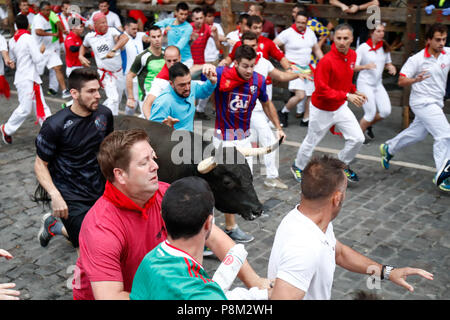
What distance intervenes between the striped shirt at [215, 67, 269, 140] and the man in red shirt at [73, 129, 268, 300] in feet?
12.1

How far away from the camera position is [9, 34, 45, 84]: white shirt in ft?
35.5

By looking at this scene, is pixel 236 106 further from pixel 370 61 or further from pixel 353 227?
pixel 370 61

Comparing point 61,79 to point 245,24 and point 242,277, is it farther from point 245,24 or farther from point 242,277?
point 242,277

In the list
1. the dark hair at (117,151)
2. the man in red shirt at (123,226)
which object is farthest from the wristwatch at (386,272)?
the dark hair at (117,151)

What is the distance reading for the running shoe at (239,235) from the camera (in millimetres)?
6742

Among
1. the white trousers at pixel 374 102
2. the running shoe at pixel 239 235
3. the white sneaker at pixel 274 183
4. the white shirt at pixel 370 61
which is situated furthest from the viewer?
the white shirt at pixel 370 61

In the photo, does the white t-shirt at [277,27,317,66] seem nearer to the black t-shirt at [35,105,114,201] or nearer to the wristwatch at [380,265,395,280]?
the black t-shirt at [35,105,114,201]

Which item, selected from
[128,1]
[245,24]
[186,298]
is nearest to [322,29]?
[245,24]

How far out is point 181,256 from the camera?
2.79m

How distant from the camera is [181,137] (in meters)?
5.91

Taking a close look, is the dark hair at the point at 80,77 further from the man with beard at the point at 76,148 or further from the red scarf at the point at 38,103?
the red scarf at the point at 38,103

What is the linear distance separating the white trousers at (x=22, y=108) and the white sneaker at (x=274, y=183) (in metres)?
4.92

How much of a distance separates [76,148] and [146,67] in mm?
4354

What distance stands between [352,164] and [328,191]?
6.13 metres
